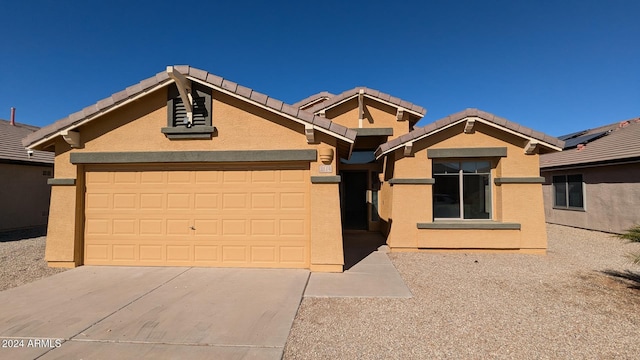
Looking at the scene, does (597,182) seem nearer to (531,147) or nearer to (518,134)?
(531,147)

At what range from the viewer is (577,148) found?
14289 millimetres

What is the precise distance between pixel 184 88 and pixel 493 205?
29.1 feet

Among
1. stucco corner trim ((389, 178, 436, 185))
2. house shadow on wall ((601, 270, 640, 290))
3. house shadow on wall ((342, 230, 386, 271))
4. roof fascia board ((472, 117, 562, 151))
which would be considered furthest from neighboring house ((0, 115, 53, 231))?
house shadow on wall ((601, 270, 640, 290))

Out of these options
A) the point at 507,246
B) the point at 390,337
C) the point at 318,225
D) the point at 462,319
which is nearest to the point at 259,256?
the point at 318,225

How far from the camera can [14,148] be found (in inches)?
513

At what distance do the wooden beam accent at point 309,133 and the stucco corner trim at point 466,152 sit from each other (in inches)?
152

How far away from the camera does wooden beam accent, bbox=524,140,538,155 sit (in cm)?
787

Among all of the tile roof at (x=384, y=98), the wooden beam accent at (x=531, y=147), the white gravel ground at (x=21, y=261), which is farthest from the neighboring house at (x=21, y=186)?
the wooden beam accent at (x=531, y=147)

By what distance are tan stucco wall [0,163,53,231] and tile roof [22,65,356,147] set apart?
27.2ft

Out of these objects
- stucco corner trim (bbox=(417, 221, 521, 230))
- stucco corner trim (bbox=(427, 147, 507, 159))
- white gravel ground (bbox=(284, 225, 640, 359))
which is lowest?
white gravel ground (bbox=(284, 225, 640, 359))

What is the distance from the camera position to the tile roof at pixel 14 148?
1221 centimetres

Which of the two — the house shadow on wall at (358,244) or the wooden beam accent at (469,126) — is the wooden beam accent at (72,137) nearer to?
the house shadow on wall at (358,244)

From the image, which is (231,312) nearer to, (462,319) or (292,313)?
(292,313)

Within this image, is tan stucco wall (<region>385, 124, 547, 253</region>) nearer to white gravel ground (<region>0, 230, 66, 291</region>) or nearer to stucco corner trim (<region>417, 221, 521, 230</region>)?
stucco corner trim (<region>417, 221, 521, 230</region>)
